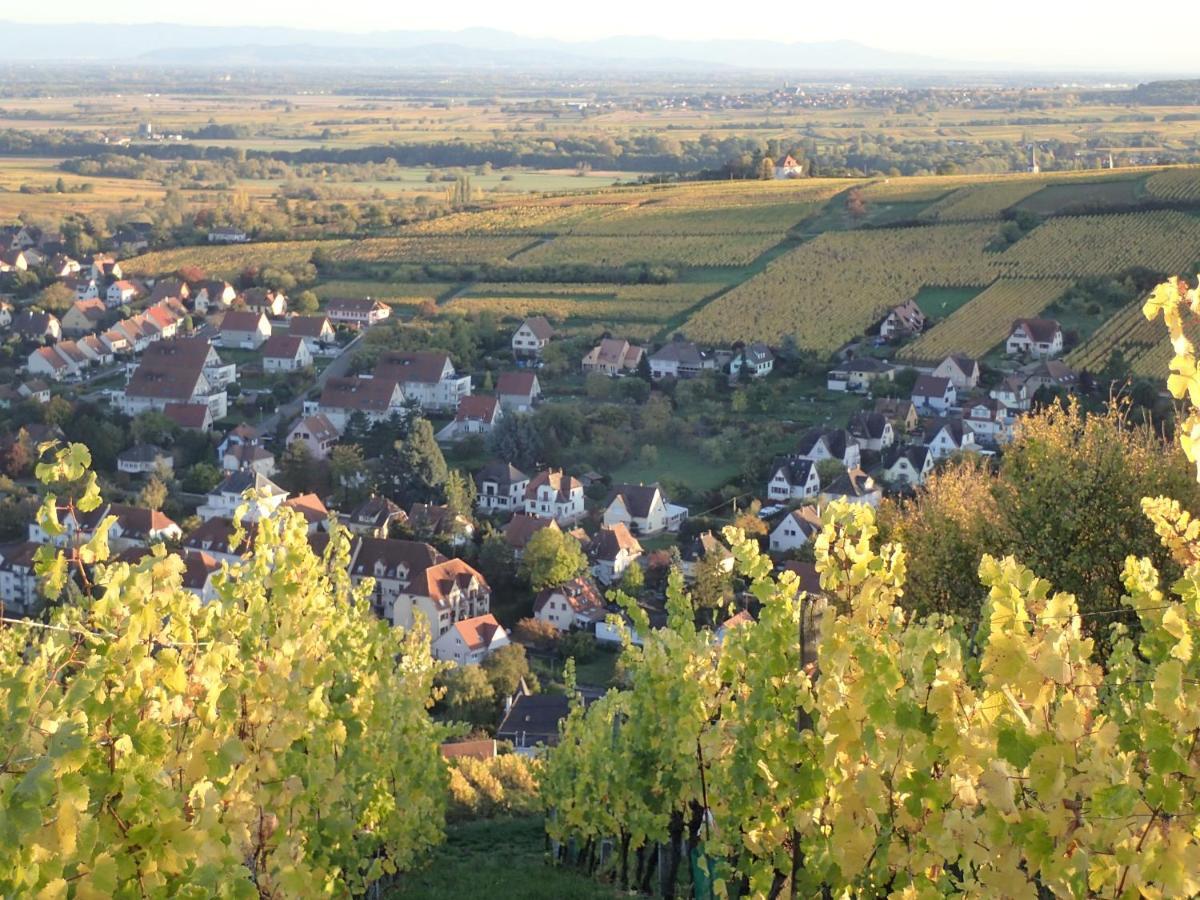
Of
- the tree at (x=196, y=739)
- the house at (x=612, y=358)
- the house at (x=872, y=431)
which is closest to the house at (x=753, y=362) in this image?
the house at (x=612, y=358)

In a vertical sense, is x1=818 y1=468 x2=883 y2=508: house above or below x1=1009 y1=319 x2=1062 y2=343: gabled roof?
below

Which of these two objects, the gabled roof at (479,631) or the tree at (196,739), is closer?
the tree at (196,739)

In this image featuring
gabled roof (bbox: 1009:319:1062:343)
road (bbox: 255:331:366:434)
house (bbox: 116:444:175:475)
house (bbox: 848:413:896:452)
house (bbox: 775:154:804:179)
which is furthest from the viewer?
house (bbox: 775:154:804:179)

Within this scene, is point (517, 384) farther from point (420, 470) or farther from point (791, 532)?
point (791, 532)

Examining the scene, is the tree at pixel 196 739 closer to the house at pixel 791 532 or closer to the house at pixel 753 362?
the house at pixel 791 532

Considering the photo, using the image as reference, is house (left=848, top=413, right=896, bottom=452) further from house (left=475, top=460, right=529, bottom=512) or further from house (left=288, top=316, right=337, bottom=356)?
house (left=288, top=316, right=337, bottom=356)

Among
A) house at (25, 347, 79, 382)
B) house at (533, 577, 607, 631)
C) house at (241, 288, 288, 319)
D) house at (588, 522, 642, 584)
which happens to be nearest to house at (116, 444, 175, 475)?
house at (25, 347, 79, 382)

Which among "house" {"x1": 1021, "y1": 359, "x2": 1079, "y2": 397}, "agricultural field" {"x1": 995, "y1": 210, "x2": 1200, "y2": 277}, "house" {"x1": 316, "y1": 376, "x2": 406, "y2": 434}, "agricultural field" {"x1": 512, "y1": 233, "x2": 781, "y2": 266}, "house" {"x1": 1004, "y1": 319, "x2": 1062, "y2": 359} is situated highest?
"agricultural field" {"x1": 995, "y1": 210, "x2": 1200, "y2": 277}
